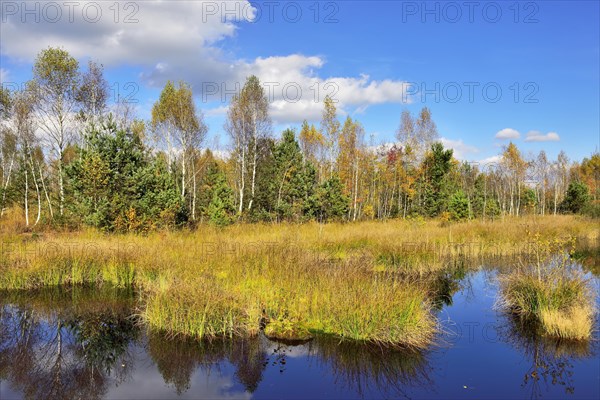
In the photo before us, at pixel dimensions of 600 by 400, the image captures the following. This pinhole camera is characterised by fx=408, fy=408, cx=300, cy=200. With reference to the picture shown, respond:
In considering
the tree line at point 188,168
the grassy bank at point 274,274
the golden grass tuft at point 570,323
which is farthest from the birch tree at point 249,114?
the golden grass tuft at point 570,323

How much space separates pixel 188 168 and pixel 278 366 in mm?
29482

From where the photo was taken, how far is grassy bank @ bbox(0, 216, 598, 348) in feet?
24.3

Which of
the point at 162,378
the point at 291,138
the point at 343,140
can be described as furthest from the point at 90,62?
the point at 162,378

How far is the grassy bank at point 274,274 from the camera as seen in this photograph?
292 inches

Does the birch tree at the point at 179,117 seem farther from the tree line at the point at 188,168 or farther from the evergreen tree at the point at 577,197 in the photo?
the evergreen tree at the point at 577,197

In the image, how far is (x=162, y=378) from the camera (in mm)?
6242

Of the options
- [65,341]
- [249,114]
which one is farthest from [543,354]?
[249,114]

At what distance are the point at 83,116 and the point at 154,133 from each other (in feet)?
23.2

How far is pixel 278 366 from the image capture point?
6.62 m

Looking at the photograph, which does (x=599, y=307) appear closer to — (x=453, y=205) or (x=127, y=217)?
(x=127, y=217)

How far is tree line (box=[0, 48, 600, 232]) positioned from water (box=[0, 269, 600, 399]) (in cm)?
889

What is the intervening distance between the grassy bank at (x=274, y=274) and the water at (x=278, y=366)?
0.39 metres

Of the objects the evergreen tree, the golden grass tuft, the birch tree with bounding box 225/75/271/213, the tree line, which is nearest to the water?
the golden grass tuft

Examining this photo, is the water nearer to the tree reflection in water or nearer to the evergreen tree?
the tree reflection in water
